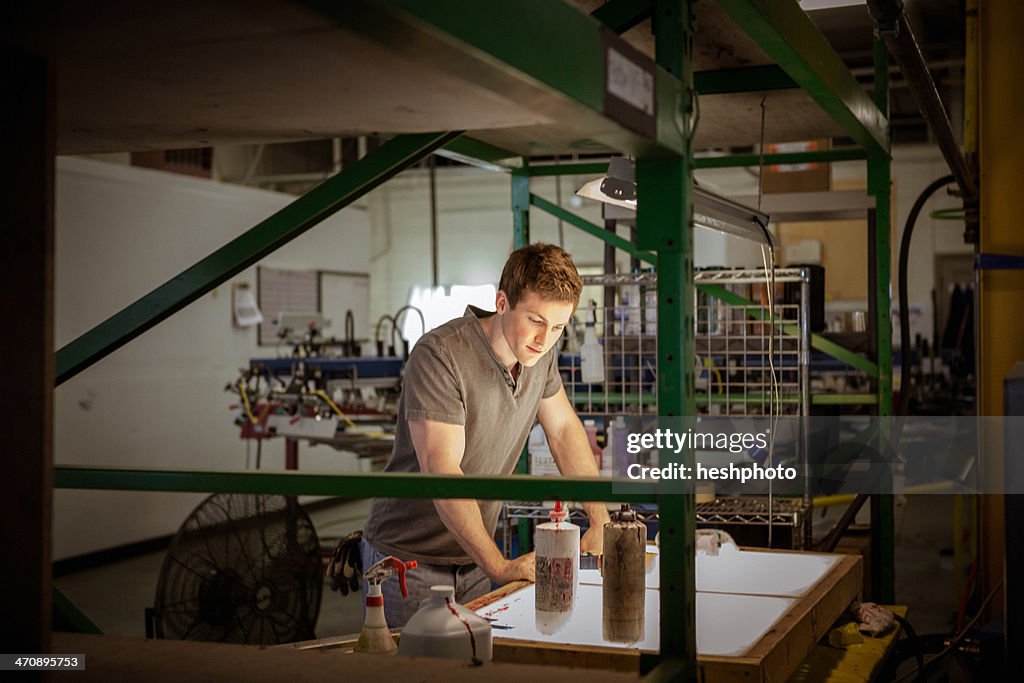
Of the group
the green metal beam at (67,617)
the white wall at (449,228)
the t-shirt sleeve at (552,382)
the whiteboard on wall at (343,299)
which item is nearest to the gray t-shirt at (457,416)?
the t-shirt sleeve at (552,382)

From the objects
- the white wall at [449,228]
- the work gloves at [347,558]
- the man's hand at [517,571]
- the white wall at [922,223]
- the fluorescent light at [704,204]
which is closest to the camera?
the fluorescent light at [704,204]

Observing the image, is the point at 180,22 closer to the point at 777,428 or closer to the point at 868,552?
the point at 777,428

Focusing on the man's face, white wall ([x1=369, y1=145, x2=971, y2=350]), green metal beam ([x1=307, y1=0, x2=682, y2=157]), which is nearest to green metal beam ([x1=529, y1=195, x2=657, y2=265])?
the man's face

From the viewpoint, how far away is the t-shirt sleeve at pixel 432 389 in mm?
2328

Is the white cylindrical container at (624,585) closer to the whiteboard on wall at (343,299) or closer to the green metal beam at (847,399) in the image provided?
the green metal beam at (847,399)

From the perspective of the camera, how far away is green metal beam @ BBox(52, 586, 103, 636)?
5.73 feet

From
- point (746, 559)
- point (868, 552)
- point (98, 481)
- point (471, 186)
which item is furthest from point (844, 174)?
point (98, 481)

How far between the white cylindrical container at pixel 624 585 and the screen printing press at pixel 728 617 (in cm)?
3

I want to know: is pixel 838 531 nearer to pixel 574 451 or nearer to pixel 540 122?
pixel 574 451

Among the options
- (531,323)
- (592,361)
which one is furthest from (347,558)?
(592,361)

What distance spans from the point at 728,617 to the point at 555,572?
35 centimetres

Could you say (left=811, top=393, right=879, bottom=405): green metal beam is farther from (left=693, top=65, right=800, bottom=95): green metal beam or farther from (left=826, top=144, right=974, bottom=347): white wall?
(left=826, top=144, right=974, bottom=347): white wall

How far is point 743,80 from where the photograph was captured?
291 cm

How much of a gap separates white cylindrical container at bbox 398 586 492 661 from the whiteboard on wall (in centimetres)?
678
